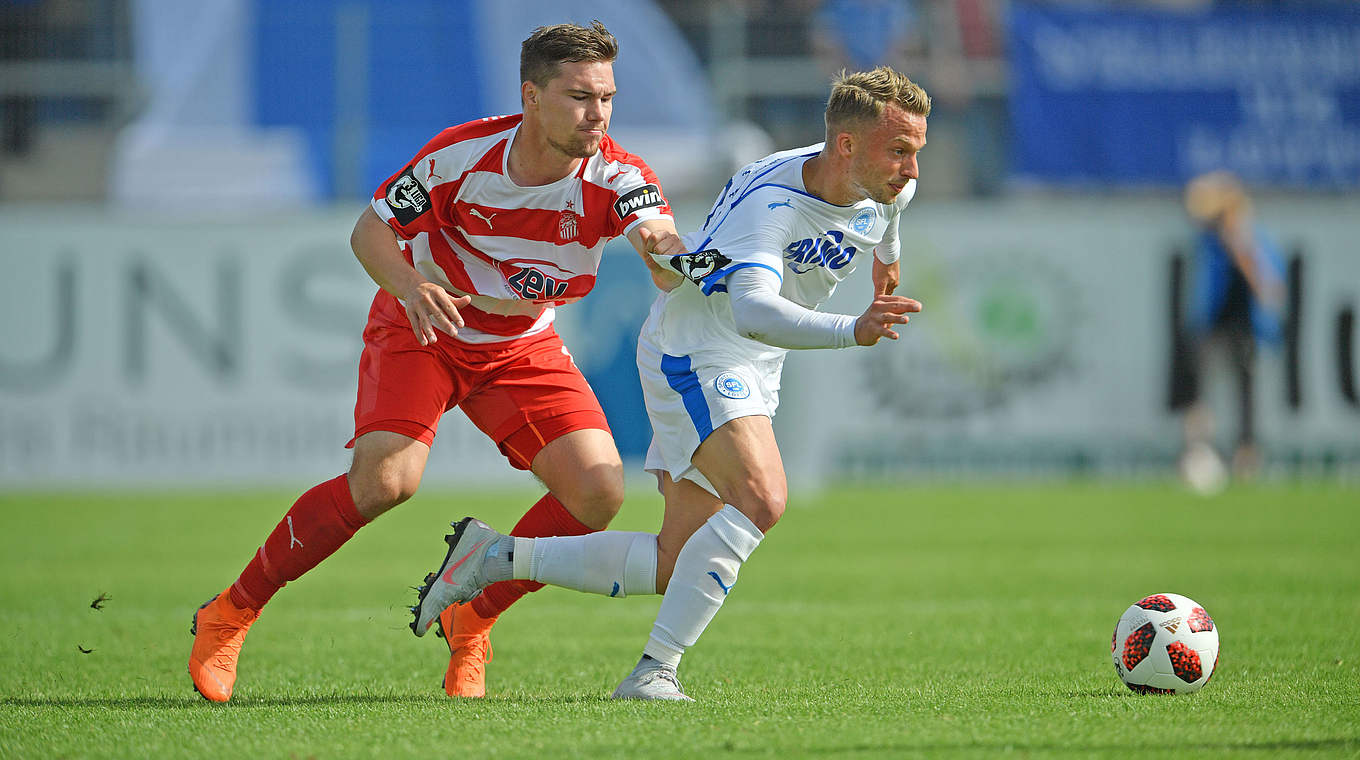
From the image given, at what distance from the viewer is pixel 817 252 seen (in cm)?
509

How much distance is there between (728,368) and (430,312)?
3.17 feet

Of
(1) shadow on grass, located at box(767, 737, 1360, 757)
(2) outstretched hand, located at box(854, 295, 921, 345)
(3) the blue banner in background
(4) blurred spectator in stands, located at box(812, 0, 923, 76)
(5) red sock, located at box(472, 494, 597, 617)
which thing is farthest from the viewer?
(3) the blue banner in background

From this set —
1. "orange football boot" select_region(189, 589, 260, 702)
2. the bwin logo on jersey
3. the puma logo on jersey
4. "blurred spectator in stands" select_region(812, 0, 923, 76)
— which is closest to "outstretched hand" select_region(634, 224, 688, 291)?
the bwin logo on jersey

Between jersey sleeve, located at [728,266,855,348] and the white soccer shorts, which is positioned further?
the white soccer shorts

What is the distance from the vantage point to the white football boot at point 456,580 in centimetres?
506

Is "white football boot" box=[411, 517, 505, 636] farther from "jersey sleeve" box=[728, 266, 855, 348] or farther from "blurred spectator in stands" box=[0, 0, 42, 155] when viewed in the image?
"blurred spectator in stands" box=[0, 0, 42, 155]

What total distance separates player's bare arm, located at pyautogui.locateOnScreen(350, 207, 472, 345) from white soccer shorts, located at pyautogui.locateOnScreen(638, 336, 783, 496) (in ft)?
2.28

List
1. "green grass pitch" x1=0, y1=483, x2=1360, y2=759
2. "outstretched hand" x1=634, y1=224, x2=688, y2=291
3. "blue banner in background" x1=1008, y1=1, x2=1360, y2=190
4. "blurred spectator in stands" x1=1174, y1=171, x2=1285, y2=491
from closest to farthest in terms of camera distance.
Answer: "green grass pitch" x1=0, y1=483, x2=1360, y2=759
"outstretched hand" x1=634, y1=224, x2=688, y2=291
"blurred spectator in stands" x1=1174, y1=171, x2=1285, y2=491
"blue banner in background" x1=1008, y1=1, x2=1360, y2=190

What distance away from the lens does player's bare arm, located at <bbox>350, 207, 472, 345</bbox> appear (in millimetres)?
4836

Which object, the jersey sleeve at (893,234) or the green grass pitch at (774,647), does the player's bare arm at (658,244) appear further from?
the green grass pitch at (774,647)

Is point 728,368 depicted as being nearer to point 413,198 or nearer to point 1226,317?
point 413,198

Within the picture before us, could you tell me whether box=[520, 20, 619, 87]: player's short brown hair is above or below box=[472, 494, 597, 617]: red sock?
above

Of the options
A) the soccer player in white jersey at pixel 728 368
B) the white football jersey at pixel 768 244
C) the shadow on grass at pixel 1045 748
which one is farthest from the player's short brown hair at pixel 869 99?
the shadow on grass at pixel 1045 748

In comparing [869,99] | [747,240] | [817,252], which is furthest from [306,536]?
[869,99]
